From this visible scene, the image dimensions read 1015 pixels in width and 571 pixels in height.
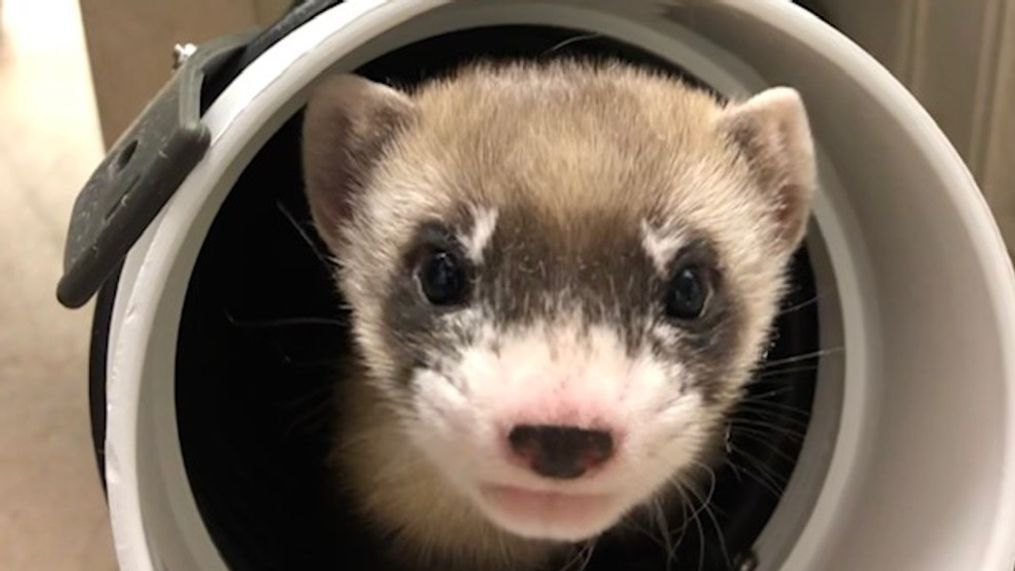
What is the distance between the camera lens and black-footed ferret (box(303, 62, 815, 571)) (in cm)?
90

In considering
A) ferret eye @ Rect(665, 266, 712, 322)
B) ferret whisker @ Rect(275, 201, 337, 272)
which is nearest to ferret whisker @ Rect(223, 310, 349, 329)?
ferret whisker @ Rect(275, 201, 337, 272)

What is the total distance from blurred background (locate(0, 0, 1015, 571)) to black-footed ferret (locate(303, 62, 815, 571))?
0.36m

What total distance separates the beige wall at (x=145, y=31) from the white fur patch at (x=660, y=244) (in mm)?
830

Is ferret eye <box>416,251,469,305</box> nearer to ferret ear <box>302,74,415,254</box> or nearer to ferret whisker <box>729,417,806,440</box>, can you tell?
ferret ear <box>302,74,415,254</box>

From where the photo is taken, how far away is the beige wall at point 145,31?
5.51 feet

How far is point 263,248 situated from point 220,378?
0.40ft

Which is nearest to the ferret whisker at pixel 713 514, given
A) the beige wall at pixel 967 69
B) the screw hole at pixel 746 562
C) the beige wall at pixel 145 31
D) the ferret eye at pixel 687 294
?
the screw hole at pixel 746 562

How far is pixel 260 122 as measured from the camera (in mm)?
974

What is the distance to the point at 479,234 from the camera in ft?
3.21

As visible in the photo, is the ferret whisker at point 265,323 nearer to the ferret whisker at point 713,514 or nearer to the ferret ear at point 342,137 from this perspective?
the ferret ear at point 342,137

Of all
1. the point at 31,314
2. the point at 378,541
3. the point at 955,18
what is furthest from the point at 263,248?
the point at 955,18

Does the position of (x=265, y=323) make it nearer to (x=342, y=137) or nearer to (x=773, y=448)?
(x=342, y=137)

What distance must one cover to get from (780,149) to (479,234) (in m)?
0.25

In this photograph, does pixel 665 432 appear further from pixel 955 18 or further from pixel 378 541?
pixel 955 18
